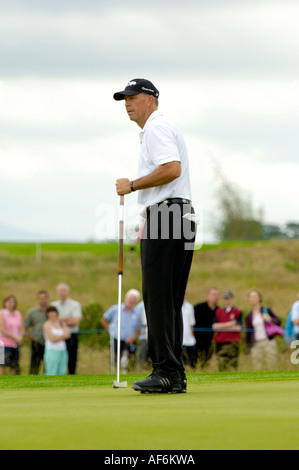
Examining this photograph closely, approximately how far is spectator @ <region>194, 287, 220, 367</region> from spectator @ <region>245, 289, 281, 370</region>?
3.21ft

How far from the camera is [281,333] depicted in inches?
598

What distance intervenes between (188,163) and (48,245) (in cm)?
5856

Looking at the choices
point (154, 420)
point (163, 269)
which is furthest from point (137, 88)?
point (154, 420)

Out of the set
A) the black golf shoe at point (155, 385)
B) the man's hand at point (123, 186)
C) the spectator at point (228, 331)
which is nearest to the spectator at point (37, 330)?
the spectator at point (228, 331)

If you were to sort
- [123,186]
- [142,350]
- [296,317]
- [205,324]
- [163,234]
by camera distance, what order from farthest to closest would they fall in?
[205,324]
[142,350]
[296,317]
[123,186]
[163,234]

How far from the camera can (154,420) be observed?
4.27m

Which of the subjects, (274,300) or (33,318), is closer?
(33,318)

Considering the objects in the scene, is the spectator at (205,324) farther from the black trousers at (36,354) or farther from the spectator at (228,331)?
the black trousers at (36,354)

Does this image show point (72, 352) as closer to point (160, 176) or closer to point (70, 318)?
point (70, 318)

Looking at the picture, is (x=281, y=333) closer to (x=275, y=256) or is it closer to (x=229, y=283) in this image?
(x=229, y=283)

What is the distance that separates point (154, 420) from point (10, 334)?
11486mm

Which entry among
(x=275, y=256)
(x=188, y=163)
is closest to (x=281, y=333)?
(x=188, y=163)
